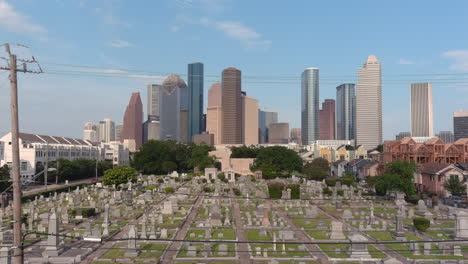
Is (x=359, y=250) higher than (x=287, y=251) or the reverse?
higher

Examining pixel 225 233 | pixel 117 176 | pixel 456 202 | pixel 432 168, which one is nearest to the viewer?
pixel 225 233

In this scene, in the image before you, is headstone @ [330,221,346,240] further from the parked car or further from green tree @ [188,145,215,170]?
green tree @ [188,145,215,170]

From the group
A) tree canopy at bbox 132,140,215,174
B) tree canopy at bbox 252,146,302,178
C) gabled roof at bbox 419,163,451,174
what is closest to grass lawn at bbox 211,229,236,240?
gabled roof at bbox 419,163,451,174

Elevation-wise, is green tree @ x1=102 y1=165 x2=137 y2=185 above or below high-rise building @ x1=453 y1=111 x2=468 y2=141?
below

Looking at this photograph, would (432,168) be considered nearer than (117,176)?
Yes

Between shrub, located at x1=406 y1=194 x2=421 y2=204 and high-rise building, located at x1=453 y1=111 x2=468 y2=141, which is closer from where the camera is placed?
shrub, located at x1=406 y1=194 x2=421 y2=204

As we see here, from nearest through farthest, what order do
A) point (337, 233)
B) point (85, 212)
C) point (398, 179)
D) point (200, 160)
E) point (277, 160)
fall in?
point (337, 233)
point (85, 212)
point (398, 179)
point (277, 160)
point (200, 160)

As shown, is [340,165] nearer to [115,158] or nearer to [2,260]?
[115,158]

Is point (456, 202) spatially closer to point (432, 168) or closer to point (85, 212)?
point (432, 168)

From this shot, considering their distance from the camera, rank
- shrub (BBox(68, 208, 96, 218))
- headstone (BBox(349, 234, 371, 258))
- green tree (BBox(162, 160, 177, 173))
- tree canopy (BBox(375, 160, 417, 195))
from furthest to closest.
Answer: green tree (BBox(162, 160, 177, 173)) → tree canopy (BBox(375, 160, 417, 195)) → shrub (BBox(68, 208, 96, 218)) → headstone (BBox(349, 234, 371, 258))

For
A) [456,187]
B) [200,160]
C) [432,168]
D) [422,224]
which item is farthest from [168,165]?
[422,224]
